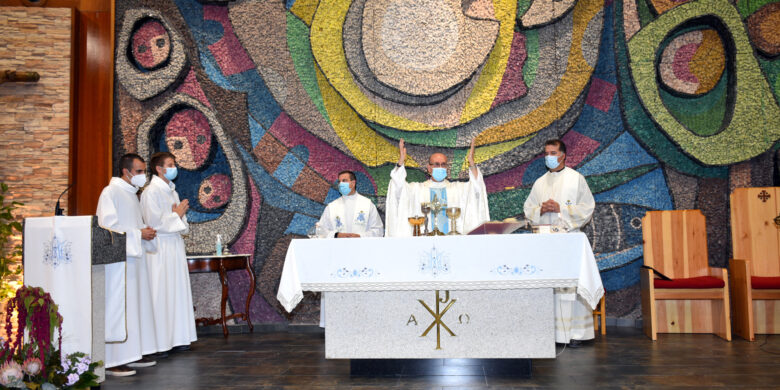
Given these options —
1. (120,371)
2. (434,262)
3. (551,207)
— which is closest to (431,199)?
(551,207)

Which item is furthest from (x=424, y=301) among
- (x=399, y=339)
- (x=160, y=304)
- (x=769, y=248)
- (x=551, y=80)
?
(x=769, y=248)

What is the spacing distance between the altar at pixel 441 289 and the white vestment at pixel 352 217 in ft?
6.93

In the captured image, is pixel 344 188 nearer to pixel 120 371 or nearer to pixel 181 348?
pixel 181 348

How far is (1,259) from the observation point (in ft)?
19.8

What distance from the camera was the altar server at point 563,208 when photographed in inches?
209

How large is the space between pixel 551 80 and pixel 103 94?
492 cm

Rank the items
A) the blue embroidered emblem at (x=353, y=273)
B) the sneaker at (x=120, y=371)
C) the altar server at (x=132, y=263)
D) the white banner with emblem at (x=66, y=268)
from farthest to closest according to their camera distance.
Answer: the altar server at (x=132, y=263) < the sneaker at (x=120, y=371) < the blue embroidered emblem at (x=353, y=273) < the white banner with emblem at (x=66, y=268)

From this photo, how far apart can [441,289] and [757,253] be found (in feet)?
11.9

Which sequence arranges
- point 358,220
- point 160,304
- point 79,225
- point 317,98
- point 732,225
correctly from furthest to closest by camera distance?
point 317,98
point 358,220
point 732,225
point 160,304
point 79,225

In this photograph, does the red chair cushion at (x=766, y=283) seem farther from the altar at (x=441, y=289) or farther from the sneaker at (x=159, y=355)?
the sneaker at (x=159, y=355)

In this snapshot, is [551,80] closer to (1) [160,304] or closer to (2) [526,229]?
(2) [526,229]

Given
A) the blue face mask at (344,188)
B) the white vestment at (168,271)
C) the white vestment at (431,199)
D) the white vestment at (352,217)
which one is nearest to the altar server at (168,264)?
the white vestment at (168,271)

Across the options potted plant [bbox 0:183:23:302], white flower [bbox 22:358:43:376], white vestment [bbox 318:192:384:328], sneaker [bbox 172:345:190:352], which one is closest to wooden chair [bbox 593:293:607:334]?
white vestment [bbox 318:192:384:328]

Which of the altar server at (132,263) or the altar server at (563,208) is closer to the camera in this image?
the altar server at (132,263)
